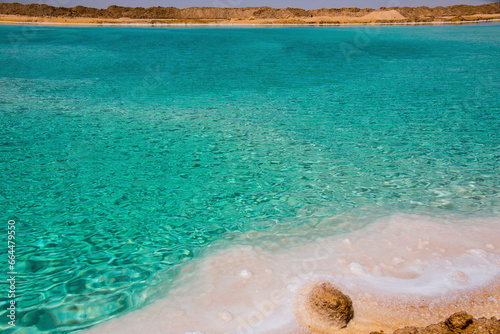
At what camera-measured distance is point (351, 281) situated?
4969 millimetres

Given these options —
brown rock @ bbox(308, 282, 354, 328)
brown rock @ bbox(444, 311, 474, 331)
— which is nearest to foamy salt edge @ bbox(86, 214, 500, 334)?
brown rock @ bbox(308, 282, 354, 328)

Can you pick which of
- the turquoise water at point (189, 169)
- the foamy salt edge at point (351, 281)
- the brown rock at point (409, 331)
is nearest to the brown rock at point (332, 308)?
the foamy salt edge at point (351, 281)

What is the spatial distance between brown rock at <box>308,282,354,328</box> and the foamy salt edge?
0.12 m

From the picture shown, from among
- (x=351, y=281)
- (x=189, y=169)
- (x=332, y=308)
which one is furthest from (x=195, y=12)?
(x=332, y=308)

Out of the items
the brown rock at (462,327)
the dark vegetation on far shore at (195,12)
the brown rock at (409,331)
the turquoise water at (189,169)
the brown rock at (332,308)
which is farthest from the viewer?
the dark vegetation on far shore at (195,12)

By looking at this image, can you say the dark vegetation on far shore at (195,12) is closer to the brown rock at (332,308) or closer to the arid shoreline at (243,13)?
the arid shoreline at (243,13)

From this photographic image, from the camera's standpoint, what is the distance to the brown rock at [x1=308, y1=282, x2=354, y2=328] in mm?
4062

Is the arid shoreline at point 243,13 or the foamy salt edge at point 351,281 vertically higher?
the arid shoreline at point 243,13

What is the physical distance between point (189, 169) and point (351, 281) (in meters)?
5.44

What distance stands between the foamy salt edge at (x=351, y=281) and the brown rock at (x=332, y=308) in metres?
0.12

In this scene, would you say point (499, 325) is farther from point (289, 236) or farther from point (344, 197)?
point (344, 197)

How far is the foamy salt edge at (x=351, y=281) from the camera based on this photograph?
14.2 ft

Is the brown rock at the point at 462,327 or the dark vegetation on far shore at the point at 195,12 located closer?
the brown rock at the point at 462,327

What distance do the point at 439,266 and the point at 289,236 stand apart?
7.82ft
